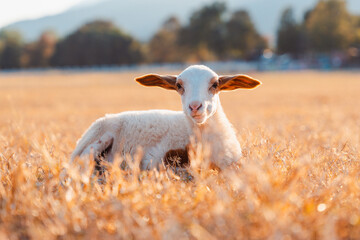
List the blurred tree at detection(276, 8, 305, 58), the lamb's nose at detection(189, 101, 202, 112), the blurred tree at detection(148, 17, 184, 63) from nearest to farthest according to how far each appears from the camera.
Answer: the lamb's nose at detection(189, 101, 202, 112)
the blurred tree at detection(276, 8, 305, 58)
the blurred tree at detection(148, 17, 184, 63)

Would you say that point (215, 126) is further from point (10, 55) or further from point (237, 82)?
point (10, 55)

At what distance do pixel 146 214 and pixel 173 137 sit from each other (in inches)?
78.1

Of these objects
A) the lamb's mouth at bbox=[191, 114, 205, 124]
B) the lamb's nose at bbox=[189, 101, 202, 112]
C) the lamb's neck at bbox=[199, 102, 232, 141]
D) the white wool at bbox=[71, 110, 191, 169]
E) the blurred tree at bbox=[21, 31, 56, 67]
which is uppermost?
the lamb's nose at bbox=[189, 101, 202, 112]

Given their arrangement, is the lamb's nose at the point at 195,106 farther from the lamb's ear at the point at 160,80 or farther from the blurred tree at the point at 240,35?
the blurred tree at the point at 240,35

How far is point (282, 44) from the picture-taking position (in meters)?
72.2

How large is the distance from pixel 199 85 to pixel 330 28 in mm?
67579

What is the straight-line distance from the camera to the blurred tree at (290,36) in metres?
71.7

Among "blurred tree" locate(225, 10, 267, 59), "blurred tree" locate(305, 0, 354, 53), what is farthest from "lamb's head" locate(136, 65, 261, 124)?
"blurred tree" locate(225, 10, 267, 59)

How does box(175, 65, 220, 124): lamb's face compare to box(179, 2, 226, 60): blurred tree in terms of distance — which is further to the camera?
box(179, 2, 226, 60): blurred tree

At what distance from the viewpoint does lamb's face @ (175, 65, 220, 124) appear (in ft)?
13.0

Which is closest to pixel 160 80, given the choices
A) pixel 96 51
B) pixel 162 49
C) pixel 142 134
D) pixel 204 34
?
pixel 142 134

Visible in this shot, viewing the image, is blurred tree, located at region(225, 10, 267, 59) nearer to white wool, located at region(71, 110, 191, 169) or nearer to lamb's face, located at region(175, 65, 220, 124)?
white wool, located at region(71, 110, 191, 169)

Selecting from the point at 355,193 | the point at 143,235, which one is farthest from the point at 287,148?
the point at 143,235

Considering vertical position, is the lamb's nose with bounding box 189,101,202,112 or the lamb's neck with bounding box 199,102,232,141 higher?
the lamb's nose with bounding box 189,101,202,112
